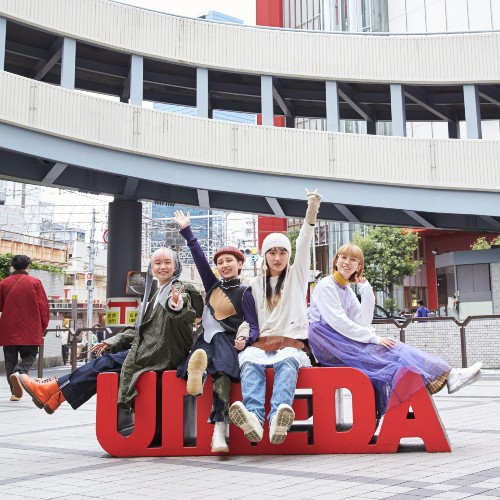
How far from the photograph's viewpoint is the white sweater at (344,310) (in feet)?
18.6

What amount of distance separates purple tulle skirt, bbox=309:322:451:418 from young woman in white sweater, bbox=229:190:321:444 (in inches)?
7.2

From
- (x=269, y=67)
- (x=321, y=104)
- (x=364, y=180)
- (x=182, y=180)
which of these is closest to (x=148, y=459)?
(x=182, y=180)

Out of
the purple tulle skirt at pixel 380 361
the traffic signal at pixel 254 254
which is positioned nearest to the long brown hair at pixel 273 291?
the purple tulle skirt at pixel 380 361

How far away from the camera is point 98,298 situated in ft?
206

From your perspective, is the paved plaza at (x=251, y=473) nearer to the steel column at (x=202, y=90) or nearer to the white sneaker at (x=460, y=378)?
the white sneaker at (x=460, y=378)

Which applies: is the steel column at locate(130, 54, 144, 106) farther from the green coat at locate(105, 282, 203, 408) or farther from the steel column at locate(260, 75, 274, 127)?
the green coat at locate(105, 282, 203, 408)

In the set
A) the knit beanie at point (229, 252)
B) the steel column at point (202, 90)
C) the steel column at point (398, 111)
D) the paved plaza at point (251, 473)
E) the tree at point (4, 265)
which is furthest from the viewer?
the tree at point (4, 265)

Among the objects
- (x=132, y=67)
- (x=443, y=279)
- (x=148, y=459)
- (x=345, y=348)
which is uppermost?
(x=132, y=67)

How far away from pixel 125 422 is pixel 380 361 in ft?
7.00

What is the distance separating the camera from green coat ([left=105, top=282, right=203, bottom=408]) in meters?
5.61

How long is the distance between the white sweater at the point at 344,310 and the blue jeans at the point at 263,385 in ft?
2.05

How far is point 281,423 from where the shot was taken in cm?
A: 479

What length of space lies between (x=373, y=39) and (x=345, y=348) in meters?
15.5

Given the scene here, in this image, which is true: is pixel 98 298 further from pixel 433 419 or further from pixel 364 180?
pixel 433 419
